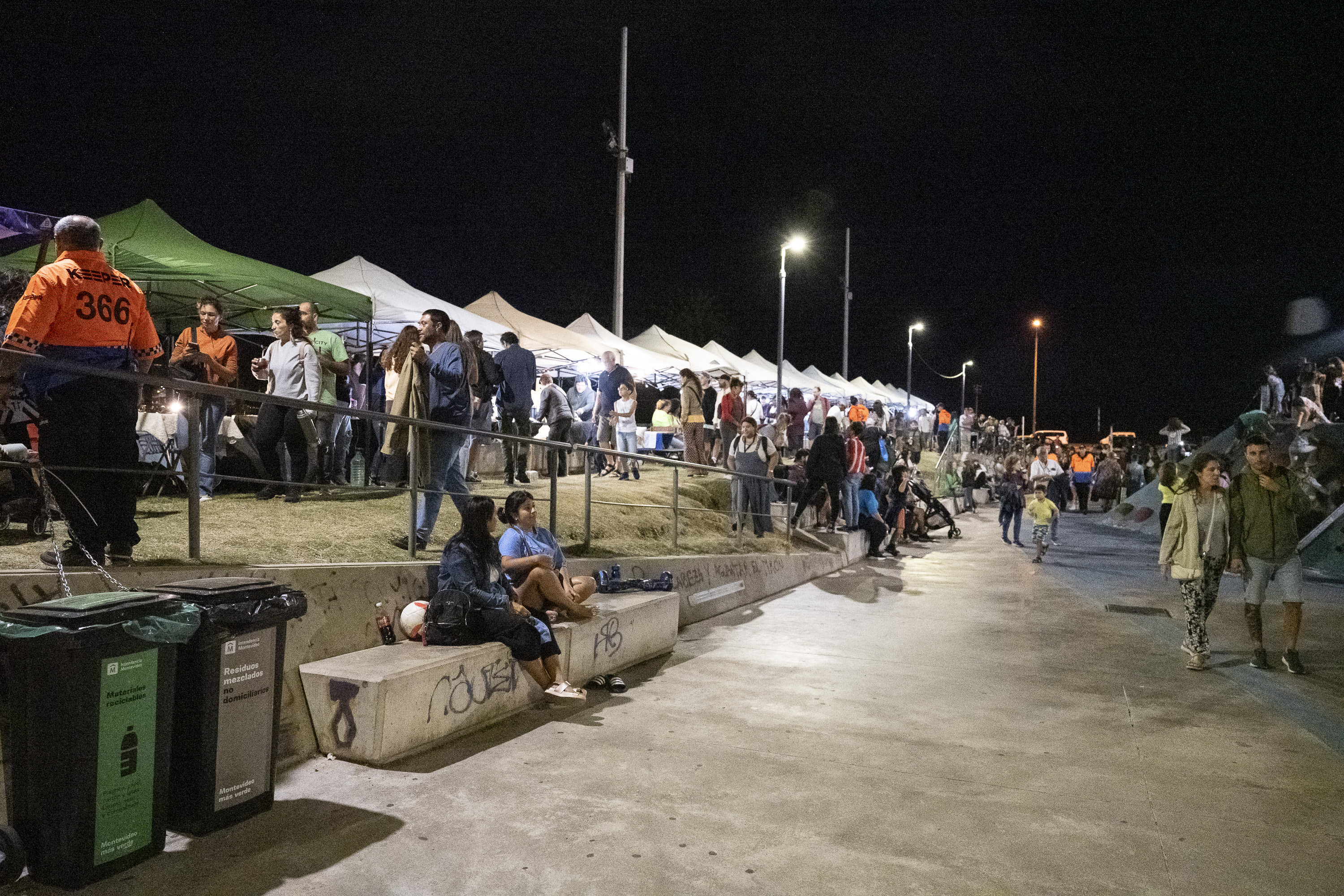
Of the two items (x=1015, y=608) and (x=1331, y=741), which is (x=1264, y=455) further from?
(x=1015, y=608)

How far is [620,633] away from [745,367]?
880 inches

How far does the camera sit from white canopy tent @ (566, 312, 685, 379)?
2011 cm

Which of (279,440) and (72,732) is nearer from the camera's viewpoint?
(72,732)

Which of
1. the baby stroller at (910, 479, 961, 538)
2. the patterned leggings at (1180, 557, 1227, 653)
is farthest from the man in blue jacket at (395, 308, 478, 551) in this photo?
the baby stroller at (910, 479, 961, 538)

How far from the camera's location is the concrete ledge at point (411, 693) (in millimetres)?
4715

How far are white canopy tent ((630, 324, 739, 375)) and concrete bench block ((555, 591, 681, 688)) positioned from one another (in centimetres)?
1537

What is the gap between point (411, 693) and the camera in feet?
16.1

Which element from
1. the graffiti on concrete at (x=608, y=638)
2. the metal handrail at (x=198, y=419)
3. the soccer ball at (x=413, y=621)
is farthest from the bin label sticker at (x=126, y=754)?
the graffiti on concrete at (x=608, y=638)

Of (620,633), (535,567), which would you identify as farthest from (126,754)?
(620,633)

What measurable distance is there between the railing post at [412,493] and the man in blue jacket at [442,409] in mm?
146

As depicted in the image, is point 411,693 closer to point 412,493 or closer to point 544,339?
point 412,493

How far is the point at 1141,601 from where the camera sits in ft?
37.9

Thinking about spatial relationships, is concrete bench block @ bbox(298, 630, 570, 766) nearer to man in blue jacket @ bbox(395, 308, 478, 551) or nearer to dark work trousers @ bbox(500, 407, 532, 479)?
man in blue jacket @ bbox(395, 308, 478, 551)

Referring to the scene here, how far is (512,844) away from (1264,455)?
6902 millimetres
